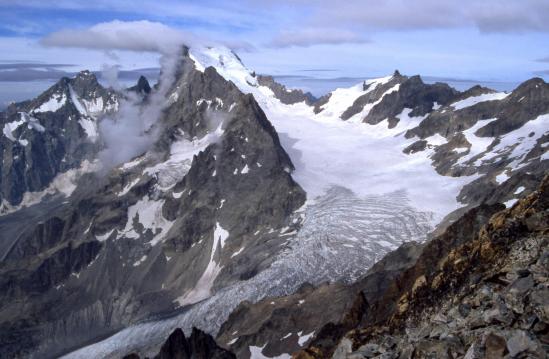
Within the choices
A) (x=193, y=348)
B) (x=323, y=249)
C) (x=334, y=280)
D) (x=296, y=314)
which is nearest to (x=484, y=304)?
(x=193, y=348)

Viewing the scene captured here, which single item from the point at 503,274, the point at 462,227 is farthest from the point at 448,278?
the point at 462,227

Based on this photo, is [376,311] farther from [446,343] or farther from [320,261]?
[320,261]

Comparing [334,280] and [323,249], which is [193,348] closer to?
[334,280]

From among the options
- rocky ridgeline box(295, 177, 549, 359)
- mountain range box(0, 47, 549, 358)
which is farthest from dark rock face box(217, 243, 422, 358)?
rocky ridgeline box(295, 177, 549, 359)

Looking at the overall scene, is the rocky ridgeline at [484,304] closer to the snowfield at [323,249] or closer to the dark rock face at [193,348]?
the dark rock face at [193,348]

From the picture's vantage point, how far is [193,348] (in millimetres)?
84688

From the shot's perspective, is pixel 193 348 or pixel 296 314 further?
pixel 296 314

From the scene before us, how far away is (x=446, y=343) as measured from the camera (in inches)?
893

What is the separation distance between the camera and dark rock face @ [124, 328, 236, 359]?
8156 centimetres

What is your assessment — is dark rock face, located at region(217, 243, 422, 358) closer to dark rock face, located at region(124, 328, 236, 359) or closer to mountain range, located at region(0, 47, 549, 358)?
mountain range, located at region(0, 47, 549, 358)

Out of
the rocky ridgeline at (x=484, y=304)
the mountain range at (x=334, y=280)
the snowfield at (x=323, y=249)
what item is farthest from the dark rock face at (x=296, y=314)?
the rocky ridgeline at (x=484, y=304)

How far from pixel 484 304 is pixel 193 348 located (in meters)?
66.7

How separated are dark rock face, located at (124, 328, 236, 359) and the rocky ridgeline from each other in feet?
152

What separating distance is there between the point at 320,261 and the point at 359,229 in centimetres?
1956
